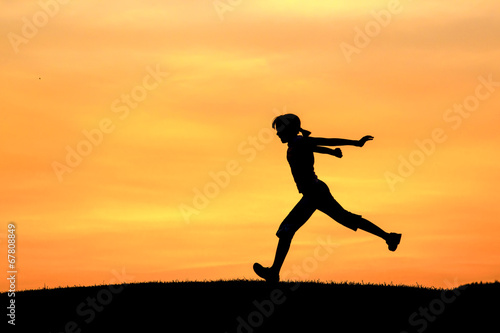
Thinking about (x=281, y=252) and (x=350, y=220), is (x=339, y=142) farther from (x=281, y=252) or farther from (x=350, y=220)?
(x=281, y=252)

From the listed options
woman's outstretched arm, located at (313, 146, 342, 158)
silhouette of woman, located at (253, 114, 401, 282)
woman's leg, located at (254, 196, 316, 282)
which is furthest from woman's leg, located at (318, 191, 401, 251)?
woman's outstretched arm, located at (313, 146, 342, 158)

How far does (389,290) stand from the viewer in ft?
56.5

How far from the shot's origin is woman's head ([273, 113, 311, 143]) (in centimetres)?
1606

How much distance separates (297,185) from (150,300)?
12.1 feet

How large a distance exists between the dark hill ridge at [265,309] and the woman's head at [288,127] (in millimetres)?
3044

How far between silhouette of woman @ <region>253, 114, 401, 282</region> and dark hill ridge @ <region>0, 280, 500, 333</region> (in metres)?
1.03

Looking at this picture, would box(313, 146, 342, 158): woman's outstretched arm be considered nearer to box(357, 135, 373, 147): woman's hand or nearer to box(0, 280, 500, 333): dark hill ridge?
box(357, 135, 373, 147): woman's hand

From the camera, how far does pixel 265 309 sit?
15.6 metres

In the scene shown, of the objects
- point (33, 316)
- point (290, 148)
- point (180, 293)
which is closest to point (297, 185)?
point (290, 148)

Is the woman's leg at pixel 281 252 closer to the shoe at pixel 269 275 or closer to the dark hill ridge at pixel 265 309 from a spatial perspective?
the shoe at pixel 269 275

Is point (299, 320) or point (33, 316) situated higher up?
point (33, 316)

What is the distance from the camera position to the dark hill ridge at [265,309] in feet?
48.8

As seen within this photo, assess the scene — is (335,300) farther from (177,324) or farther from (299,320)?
(177,324)

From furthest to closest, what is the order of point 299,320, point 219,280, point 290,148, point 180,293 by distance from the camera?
point 219,280, point 180,293, point 290,148, point 299,320
